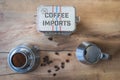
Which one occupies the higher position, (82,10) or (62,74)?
(82,10)

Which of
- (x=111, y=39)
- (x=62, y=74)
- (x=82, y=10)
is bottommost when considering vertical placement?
(x=62, y=74)

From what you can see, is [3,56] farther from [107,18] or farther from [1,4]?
[107,18]

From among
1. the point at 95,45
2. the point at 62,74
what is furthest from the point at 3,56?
the point at 95,45
